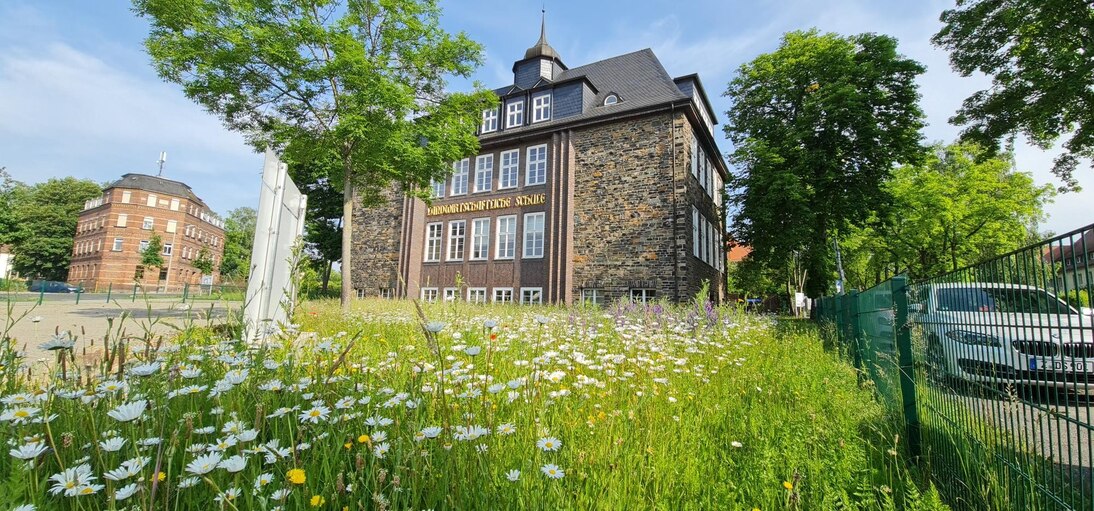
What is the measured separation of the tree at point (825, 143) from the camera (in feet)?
59.2

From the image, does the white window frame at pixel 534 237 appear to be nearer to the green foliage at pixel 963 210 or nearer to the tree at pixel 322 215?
the tree at pixel 322 215

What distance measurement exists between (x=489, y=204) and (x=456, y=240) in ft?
7.99

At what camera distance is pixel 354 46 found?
1127cm

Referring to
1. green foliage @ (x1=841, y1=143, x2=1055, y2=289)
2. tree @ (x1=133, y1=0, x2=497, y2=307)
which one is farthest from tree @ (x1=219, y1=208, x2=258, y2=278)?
green foliage @ (x1=841, y1=143, x2=1055, y2=289)

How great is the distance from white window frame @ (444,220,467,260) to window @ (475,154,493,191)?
1.87m

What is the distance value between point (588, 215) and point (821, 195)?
9500 mm

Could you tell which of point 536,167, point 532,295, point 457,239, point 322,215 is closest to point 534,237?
point 532,295

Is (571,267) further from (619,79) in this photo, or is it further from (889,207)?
(889,207)

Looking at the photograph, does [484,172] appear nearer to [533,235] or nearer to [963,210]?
[533,235]

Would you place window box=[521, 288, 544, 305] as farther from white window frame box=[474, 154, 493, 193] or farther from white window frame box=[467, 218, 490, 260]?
white window frame box=[474, 154, 493, 193]

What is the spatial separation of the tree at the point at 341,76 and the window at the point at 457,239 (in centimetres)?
759

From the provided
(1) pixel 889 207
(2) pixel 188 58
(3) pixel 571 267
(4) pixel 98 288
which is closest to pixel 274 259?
(2) pixel 188 58

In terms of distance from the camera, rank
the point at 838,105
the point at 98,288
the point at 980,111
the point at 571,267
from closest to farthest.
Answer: the point at 980,111 → the point at 838,105 → the point at 571,267 → the point at 98,288

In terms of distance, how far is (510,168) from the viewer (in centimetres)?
2167
